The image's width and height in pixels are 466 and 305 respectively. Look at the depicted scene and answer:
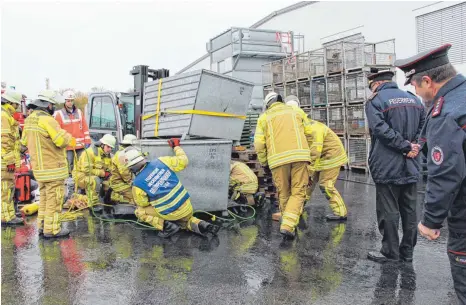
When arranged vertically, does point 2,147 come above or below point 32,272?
above

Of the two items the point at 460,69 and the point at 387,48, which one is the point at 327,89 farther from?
the point at 460,69

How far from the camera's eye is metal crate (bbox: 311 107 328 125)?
38.0 feet

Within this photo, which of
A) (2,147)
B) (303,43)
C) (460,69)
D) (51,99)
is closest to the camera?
(51,99)

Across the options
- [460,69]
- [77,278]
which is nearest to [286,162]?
[77,278]

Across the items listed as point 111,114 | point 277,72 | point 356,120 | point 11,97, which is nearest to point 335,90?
point 356,120

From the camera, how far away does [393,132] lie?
422 cm

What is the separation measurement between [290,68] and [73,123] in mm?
6801

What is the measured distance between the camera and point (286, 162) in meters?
5.29

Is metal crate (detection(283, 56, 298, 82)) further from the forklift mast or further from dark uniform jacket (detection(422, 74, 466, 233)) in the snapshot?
dark uniform jacket (detection(422, 74, 466, 233))

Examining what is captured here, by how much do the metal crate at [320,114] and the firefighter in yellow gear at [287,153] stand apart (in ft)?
20.2

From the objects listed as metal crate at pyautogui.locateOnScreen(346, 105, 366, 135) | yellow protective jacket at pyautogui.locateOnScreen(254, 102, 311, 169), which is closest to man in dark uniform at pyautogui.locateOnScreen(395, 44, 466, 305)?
yellow protective jacket at pyautogui.locateOnScreen(254, 102, 311, 169)

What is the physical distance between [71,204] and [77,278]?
354cm

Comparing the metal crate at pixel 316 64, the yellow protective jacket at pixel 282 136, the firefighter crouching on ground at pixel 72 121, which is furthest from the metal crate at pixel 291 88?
the yellow protective jacket at pixel 282 136

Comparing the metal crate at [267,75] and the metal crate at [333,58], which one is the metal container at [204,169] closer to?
the metal crate at [333,58]
